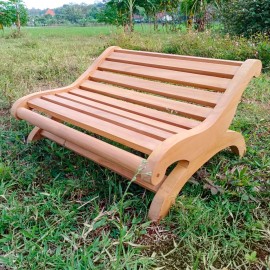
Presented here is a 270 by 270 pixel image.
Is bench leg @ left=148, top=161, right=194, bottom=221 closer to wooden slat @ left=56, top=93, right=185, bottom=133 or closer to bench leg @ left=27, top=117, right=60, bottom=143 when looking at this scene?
wooden slat @ left=56, top=93, right=185, bottom=133

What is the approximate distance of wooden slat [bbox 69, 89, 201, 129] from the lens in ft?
6.37

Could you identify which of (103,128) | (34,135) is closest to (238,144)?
(103,128)

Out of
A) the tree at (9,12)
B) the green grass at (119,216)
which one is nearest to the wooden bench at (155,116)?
the green grass at (119,216)

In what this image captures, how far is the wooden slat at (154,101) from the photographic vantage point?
6.48ft

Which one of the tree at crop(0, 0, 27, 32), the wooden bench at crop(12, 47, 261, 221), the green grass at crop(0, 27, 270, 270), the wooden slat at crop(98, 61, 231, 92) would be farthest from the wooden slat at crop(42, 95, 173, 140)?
the tree at crop(0, 0, 27, 32)

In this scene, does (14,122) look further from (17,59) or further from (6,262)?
(17,59)

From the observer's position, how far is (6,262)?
1.52 meters

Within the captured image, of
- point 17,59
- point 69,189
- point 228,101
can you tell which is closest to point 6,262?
point 69,189

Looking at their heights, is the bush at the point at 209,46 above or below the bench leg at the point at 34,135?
above

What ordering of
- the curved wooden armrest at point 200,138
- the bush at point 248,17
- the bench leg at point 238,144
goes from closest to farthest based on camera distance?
the curved wooden armrest at point 200,138
the bench leg at point 238,144
the bush at point 248,17

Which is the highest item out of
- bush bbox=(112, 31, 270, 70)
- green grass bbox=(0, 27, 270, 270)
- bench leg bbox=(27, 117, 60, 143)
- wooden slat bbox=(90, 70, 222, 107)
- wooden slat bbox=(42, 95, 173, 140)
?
wooden slat bbox=(90, 70, 222, 107)

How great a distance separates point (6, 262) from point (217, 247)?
0.98 meters

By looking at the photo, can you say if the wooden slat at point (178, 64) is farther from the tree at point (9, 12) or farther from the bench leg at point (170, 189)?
the tree at point (9, 12)

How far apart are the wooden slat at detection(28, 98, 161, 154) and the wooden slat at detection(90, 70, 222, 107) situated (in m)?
0.50
